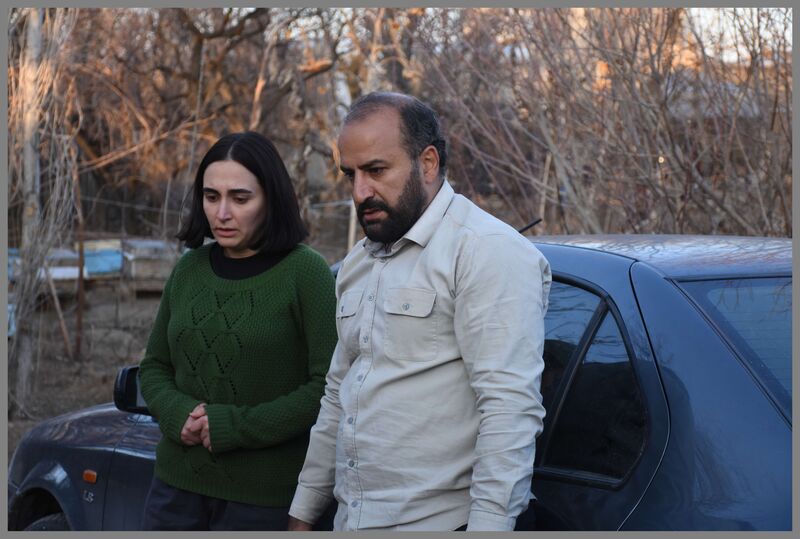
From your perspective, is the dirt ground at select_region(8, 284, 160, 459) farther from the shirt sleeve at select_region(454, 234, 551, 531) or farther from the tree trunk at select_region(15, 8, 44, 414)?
the shirt sleeve at select_region(454, 234, 551, 531)

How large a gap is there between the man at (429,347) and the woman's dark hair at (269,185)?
0.57 m

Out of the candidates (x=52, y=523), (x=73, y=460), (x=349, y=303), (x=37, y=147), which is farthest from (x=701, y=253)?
(x=37, y=147)

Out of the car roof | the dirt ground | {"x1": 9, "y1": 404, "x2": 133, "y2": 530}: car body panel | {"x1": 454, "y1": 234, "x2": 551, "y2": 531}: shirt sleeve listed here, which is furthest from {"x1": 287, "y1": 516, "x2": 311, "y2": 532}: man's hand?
the dirt ground

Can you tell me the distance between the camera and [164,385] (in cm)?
321

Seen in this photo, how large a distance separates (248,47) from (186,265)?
61.0 feet

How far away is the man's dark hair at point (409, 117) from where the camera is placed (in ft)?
8.07

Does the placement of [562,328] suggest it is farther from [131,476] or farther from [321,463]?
[131,476]

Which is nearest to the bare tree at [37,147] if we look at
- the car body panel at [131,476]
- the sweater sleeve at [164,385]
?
the car body panel at [131,476]

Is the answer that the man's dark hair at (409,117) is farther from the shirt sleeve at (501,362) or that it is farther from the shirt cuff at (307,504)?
the shirt cuff at (307,504)

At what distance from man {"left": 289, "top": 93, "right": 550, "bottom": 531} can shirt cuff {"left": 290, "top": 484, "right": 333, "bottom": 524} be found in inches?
8.4

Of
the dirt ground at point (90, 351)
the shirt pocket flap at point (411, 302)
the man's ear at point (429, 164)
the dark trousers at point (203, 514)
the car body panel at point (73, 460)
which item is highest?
the man's ear at point (429, 164)

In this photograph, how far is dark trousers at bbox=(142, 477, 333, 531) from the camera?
3.03 m

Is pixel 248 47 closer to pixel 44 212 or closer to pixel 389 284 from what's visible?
pixel 44 212

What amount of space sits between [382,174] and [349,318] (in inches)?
14.9
